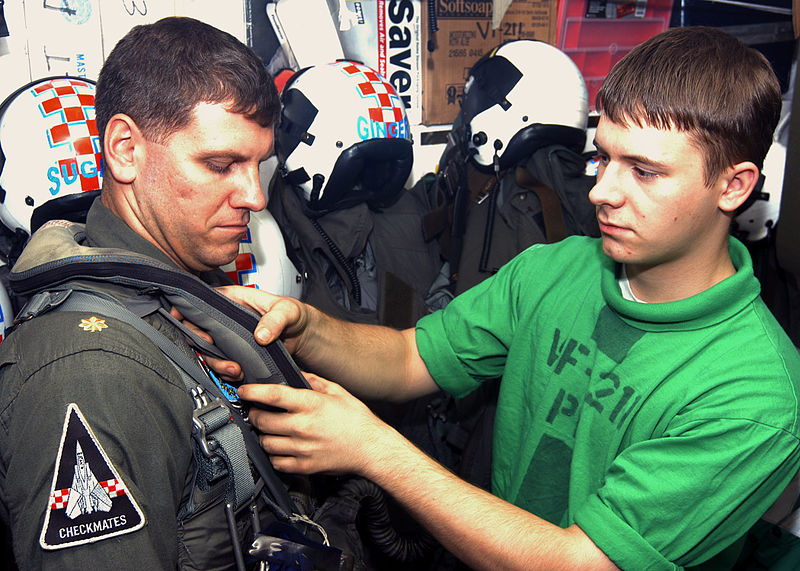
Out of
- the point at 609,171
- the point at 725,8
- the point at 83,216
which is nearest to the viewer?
the point at 609,171

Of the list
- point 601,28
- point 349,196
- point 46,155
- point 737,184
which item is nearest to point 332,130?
point 349,196

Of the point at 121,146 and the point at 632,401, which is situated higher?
the point at 121,146

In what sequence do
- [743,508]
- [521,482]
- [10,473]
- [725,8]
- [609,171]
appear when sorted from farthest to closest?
[725,8]
[521,482]
[609,171]
[743,508]
[10,473]

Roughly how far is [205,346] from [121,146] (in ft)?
1.63

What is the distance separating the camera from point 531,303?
5.64 ft

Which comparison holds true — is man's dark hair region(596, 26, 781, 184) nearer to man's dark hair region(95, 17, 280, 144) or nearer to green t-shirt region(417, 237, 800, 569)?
green t-shirt region(417, 237, 800, 569)

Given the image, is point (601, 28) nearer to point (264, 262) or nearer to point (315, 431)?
point (264, 262)

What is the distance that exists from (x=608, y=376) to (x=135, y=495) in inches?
41.5

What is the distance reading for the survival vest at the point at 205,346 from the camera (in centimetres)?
114

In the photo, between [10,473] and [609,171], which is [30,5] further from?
[609,171]

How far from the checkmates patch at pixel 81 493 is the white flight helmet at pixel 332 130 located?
1.76 meters

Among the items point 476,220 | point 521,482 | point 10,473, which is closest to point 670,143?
point 521,482

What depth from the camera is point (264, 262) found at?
2.43m

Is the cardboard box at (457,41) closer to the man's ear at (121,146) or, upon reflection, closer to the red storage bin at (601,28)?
the red storage bin at (601,28)
